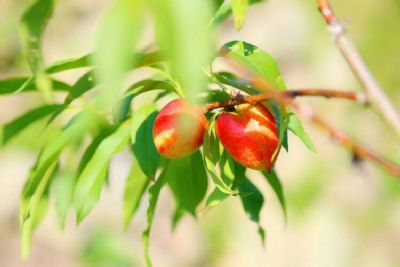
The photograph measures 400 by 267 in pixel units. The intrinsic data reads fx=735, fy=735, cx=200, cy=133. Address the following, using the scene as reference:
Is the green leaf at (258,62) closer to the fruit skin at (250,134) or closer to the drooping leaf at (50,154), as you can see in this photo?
the fruit skin at (250,134)

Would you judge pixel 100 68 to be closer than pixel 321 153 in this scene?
Yes

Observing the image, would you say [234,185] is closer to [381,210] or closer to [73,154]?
[73,154]

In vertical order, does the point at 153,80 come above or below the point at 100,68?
below

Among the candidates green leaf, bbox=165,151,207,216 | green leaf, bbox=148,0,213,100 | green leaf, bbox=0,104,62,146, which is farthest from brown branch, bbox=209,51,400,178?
green leaf, bbox=0,104,62,146

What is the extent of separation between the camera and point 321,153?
281cm

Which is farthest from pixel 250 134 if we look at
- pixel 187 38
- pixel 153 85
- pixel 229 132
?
pixel 187 38

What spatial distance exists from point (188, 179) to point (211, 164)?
0.17 metres

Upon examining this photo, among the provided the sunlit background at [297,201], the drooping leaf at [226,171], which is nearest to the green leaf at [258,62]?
the drooping leaf at [226,171]

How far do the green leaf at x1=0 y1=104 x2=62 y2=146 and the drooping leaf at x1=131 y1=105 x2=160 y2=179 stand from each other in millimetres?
A: 174

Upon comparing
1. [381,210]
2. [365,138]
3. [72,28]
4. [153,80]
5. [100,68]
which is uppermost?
[100,68]

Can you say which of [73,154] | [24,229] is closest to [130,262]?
[73,154]

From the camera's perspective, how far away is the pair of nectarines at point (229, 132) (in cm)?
77

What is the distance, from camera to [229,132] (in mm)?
772

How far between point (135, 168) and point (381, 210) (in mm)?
1969
